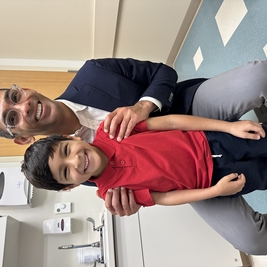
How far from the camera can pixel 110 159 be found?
0.95m

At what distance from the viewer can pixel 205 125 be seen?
945 mm

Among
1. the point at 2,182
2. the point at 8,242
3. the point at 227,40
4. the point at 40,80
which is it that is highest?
the point at 40,80

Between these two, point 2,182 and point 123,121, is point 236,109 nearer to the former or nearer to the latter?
point 123,121

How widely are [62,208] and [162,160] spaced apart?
138 cm

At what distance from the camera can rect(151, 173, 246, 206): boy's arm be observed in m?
0.88

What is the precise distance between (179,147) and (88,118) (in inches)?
16.8

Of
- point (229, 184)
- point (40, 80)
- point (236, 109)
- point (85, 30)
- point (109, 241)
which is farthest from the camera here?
point (40, 80)

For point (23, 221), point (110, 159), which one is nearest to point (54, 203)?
point (23, 221)

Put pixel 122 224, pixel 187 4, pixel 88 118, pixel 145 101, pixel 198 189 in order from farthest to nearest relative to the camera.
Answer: pixel 187 4 < pixel 122 224 < pixel 88 118 < pixel 145 101 < pixel 198 189

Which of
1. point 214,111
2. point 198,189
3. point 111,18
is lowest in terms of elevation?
point 198,189

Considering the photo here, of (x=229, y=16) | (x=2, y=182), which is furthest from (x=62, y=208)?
(x=229, y=16)

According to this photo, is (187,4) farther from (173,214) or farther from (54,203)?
(54,203)

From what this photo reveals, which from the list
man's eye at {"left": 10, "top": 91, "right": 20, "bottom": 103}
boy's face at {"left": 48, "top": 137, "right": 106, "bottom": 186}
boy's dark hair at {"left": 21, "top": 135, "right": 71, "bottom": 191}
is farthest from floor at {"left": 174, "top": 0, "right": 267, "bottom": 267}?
man's eye at {"left": 10, "top": 91, "right": 20, "bottom": 103}

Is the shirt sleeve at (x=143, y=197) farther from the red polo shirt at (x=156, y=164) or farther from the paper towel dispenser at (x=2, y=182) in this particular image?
the paper towel dispenser at (x=2, y=182)
